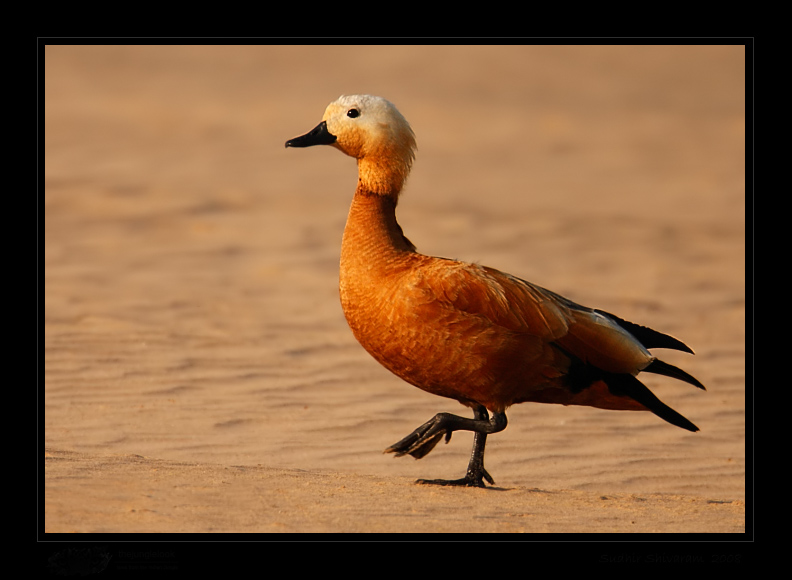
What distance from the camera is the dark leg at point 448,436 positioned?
595cm

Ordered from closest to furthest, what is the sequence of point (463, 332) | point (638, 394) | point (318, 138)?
point (463, 332) → point (638, 394) → point (318, 138)

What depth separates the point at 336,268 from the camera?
41.7ft

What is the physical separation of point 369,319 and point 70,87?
59.4 feet

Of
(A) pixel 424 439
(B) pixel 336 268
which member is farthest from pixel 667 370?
(B) pixel 336 268

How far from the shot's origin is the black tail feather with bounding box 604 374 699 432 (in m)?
6.06

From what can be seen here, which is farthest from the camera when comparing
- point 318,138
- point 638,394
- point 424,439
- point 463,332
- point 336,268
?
point 336,268

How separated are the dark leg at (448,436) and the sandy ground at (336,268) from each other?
0.67 ft

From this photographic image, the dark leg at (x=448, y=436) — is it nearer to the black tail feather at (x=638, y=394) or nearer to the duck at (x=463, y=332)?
the duck at (x=463, y=332)

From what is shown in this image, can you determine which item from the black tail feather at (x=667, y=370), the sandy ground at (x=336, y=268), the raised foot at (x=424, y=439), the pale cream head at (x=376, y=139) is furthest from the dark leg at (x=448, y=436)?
the pale cream head at (x=376, y=139)

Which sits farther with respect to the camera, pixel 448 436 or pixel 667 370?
pixel 667 370

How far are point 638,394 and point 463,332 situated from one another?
3.39 feet

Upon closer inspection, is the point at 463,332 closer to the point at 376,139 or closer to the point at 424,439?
the point at 424,439

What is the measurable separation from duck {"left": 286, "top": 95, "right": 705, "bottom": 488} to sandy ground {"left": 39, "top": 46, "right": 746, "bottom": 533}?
50 cm

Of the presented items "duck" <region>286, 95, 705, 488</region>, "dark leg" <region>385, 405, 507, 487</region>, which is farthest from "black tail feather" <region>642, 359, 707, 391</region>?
"dark leg" <region>385, 405, 507, 487</region>
